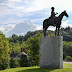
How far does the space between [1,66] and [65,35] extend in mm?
71590

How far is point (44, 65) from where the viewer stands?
15.5 meters

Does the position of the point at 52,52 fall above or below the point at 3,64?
above

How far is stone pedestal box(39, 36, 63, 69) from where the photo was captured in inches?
587

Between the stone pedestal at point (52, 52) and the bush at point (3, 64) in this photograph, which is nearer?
the stone pedestal at point (52, 52)

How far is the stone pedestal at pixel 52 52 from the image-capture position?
14.9 m

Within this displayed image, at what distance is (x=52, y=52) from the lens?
1508 centimetres

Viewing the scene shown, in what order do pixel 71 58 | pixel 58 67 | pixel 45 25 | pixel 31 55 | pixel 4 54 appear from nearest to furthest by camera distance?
pixel 58 67 < pixel 45 25 < pixel 31 55 < pixel 4 54 < pixel 71 58

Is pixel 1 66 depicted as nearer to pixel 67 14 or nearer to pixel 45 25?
pixel 45 25

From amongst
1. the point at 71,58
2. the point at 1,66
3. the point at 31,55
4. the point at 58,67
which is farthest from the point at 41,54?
the point at 71,58

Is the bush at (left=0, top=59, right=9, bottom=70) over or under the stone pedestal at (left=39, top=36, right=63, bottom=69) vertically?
under

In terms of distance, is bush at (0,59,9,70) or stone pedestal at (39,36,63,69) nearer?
stone pedestal at (39,36,63,69)

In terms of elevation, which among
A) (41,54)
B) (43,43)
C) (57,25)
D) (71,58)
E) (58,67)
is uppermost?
(57,25)

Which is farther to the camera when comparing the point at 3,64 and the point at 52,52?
the point at 3,64

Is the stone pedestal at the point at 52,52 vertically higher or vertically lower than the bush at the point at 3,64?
higher
